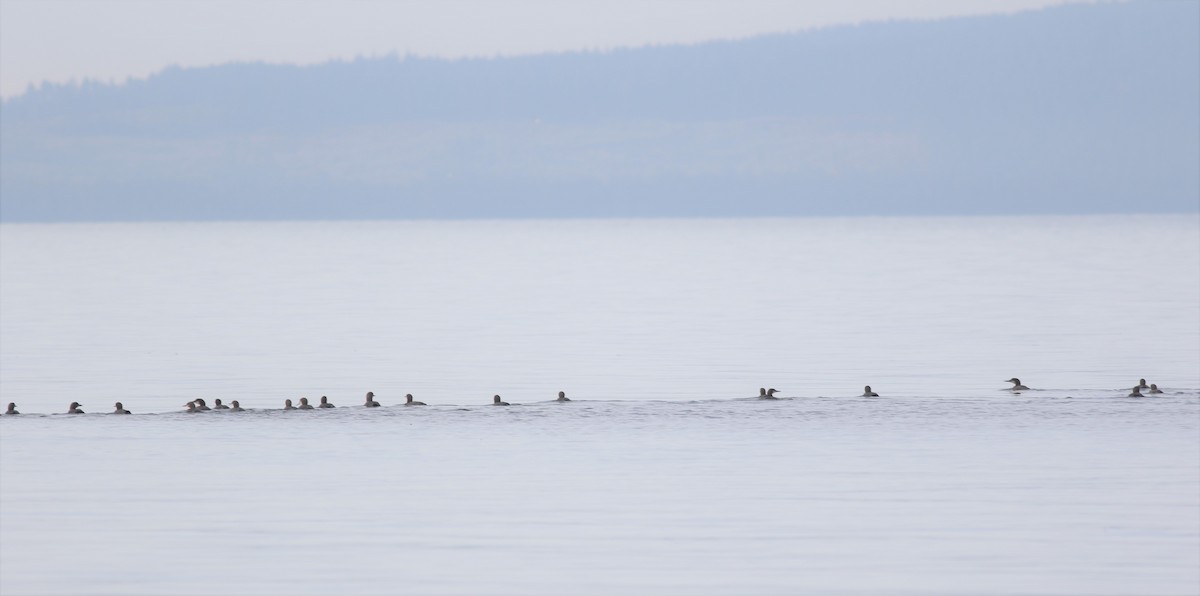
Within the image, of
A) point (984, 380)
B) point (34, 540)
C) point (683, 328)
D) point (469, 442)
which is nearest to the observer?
point (34, 540)

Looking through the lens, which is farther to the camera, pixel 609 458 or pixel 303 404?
pixel 303 404

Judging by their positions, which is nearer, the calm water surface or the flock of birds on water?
the calm water surface

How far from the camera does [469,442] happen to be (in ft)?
109

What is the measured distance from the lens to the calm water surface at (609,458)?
22297 millimetres

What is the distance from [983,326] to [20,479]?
4481cm

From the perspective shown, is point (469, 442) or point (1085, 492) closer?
point (1085, 492)

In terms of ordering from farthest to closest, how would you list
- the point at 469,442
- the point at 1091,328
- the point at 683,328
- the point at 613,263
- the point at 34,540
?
the point at 613,263, the point at 683,328, the point at 1091,328, the point at 469,442, the point at 34,540

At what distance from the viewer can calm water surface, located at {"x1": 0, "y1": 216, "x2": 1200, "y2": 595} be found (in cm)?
2230

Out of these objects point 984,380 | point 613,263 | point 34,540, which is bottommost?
point 34,540

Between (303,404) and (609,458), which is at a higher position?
(303,404)

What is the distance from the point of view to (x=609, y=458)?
31.0 metres

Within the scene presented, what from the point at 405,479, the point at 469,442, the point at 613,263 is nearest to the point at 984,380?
the point at 469,442

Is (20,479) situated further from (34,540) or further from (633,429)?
(633,429)

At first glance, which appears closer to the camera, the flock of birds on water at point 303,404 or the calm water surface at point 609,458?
the calm water surface at point 609,458
